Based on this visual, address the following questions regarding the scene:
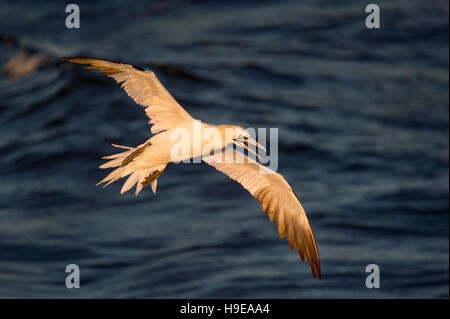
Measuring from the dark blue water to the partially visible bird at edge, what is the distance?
611 inches

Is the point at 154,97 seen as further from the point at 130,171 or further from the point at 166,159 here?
the point at 130,171

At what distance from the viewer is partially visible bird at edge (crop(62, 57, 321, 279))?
15.4 metres

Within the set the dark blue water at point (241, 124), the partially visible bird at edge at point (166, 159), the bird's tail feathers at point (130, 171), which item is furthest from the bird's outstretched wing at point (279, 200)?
the dark blue water at point (241, 124)

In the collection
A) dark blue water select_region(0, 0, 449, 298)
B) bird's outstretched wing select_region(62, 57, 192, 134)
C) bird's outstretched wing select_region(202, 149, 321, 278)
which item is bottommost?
bird's outstretched wing select_region(202, 149, 321, 278)

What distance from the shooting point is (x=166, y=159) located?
15.6m

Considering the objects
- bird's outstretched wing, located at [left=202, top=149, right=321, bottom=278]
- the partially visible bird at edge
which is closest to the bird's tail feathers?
the partially visible bird at edge

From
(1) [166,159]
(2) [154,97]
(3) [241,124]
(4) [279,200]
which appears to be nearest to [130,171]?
(1) [166,159]

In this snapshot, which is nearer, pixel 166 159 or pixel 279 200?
pixel 166 159

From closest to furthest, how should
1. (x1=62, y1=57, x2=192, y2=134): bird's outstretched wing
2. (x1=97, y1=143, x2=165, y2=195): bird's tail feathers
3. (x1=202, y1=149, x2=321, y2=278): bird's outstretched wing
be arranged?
(x1=97, y1=143, x2=165, y2=195): bird's tail feathers < (x1=62, y1=57, x2=192, y2=134): bird's outstretched wing < (x1=202, y1=149, x2=321, y2=278): bird's outstretched wing

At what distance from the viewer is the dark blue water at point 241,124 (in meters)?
34.8

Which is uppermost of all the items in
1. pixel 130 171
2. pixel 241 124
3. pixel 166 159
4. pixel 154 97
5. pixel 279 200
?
pixel 241 124

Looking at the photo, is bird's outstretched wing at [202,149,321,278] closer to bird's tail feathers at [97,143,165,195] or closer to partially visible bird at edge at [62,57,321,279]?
partially visible bird at edge at [62,57,321,279]

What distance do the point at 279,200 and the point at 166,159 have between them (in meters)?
2.63

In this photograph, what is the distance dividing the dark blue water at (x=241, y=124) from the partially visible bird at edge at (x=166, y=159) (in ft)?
50.9
